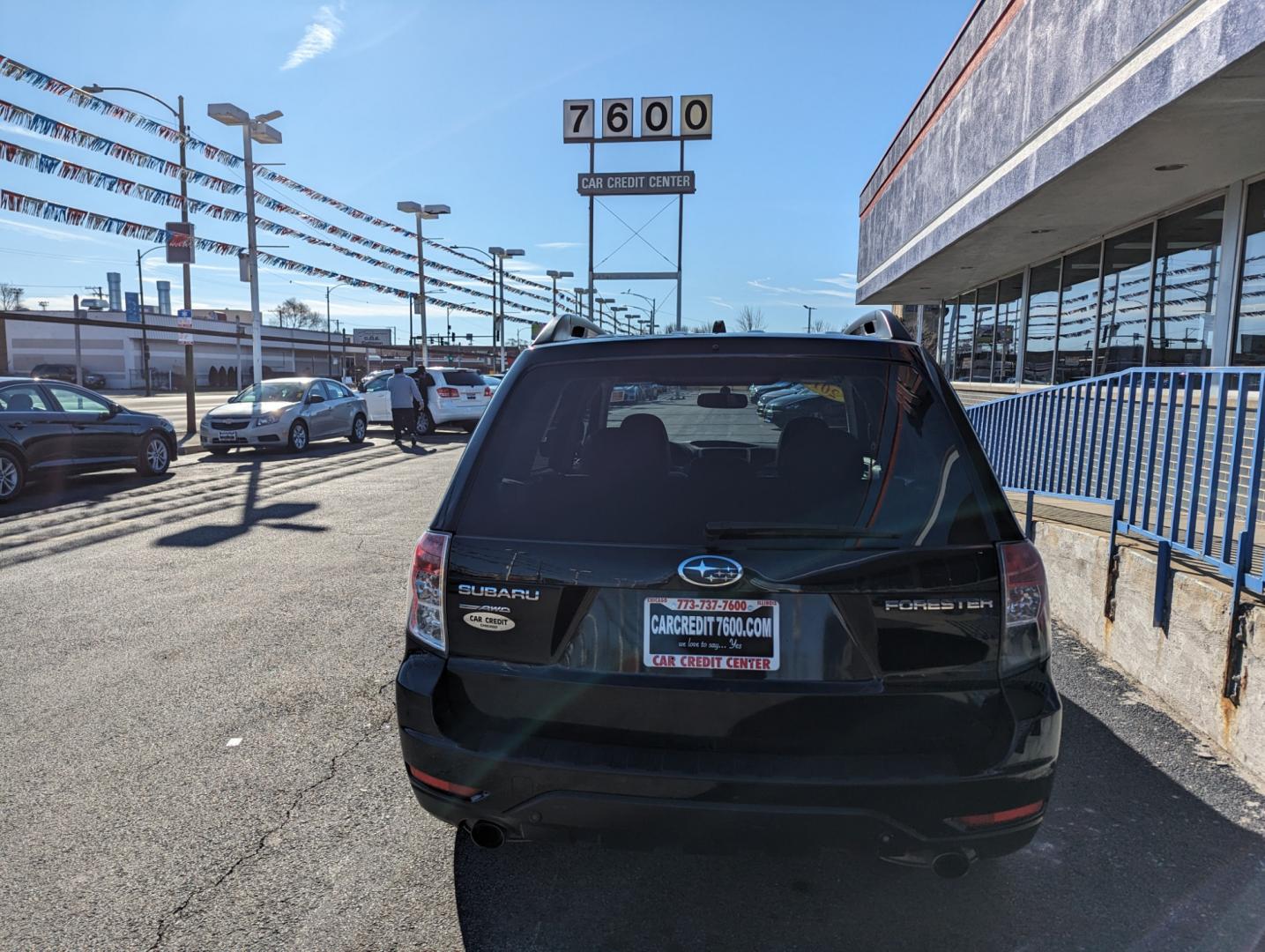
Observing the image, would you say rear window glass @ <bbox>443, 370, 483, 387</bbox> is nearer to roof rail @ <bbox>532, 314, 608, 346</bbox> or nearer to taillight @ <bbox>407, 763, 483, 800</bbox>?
roof rail @ <bbox>532, 314, 608, 346</bbox>

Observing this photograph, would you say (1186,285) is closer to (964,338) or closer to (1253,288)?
(1253,288)

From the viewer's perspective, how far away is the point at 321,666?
464cm

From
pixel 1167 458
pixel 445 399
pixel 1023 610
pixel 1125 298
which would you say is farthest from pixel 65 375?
pixel 1023 610

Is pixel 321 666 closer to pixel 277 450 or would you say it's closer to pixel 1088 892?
pixel 1088 892

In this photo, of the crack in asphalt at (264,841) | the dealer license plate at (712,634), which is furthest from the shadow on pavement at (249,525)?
the dealer license plate at (712,634)

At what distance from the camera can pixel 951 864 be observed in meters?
2.12

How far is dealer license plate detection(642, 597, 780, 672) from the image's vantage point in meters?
2.15

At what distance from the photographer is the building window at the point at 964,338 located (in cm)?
1919

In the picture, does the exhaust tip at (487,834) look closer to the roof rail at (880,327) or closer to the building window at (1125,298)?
the roof rail at (880,327)

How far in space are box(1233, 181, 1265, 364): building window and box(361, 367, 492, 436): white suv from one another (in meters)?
16.2

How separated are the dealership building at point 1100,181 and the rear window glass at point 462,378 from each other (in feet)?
36.0

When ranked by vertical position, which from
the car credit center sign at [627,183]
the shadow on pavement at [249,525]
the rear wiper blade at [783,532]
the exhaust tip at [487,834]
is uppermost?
the car credit center sign at [627,183]

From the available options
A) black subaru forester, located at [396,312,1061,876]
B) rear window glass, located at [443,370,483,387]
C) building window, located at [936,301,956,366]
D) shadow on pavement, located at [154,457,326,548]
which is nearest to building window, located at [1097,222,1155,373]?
building window, located at [936,301,956,366]

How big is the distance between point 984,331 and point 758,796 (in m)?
18.0
